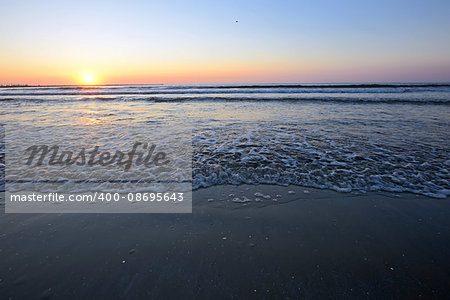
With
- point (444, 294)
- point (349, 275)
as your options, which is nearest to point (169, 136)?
point (349, 275)

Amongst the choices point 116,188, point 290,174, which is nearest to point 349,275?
point 290,174

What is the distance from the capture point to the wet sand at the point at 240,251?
2035 millimetres

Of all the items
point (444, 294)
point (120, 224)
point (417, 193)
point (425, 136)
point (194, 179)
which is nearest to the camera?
point (444, 294)

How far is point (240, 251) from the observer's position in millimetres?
2484

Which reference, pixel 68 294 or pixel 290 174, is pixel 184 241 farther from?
pixel 290 174

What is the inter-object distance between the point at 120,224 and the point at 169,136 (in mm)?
4986

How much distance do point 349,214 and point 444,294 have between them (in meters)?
1.27

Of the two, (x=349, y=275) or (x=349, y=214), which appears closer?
(x=349, y=275)

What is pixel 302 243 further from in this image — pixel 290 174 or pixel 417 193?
pixel 417 193

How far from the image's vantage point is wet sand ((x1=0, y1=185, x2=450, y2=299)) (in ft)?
6.68

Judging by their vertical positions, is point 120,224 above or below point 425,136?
below

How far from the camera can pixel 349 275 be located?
2154mm

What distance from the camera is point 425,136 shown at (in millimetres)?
7266

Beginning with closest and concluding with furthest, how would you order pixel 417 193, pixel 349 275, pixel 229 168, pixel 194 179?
pixel 349 275, pixel 417 193, pixel 194 179, pixel 229 168
